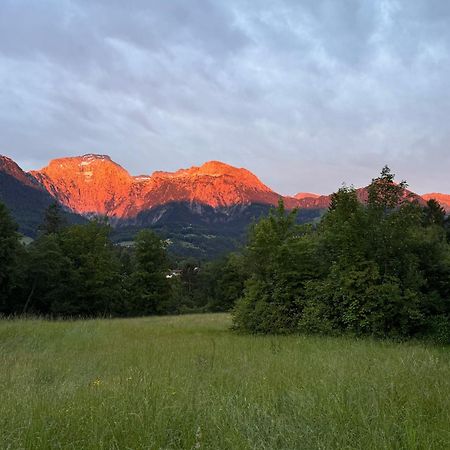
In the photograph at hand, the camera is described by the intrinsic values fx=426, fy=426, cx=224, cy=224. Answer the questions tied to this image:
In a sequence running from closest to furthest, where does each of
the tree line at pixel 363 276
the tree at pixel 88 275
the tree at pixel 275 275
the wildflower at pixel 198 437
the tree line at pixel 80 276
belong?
the wildflower at pixel 198 437, the tree line at pixel 363 276, the tree at pixel 275 275, the tree line at pixel 80 276, the tree at pixel 88 275

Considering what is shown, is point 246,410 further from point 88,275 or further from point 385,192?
point 88,275

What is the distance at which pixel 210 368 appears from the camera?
24.8 feet

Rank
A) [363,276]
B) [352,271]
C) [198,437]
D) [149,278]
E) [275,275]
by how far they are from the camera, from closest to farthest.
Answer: [198,437], [363,276], [352,271], [275,275], [149,278]

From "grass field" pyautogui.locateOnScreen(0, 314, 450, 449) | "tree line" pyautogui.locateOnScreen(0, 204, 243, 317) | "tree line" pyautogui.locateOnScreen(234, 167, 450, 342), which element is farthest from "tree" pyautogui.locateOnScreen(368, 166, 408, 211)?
"tree line" pyautogui.locateOnScreen(0, 204, 243, 317)

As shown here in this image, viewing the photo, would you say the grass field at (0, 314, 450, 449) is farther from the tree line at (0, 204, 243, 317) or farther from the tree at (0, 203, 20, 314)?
the tree at (0, 203, 20, 314)

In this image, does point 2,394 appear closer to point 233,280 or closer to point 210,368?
point 210,368

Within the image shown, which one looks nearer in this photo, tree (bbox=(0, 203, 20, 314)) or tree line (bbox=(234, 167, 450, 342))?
tree line (bbox=(234, 167, 450, 342))

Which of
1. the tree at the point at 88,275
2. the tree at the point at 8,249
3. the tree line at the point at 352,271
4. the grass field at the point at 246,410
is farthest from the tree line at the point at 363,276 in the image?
the tree at the point at 88,275

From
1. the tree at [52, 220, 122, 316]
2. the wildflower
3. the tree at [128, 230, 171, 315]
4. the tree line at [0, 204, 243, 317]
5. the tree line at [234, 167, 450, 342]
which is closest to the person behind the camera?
the wildflower

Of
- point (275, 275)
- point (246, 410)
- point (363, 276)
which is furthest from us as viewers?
point (275, 275)

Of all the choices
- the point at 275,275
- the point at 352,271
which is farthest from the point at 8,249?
the point at 352,271

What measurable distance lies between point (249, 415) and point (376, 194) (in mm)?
12807

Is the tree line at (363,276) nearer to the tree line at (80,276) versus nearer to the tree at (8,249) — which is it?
the tree line at (80,276)

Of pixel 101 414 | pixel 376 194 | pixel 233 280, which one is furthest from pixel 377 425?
pixel 233 280
